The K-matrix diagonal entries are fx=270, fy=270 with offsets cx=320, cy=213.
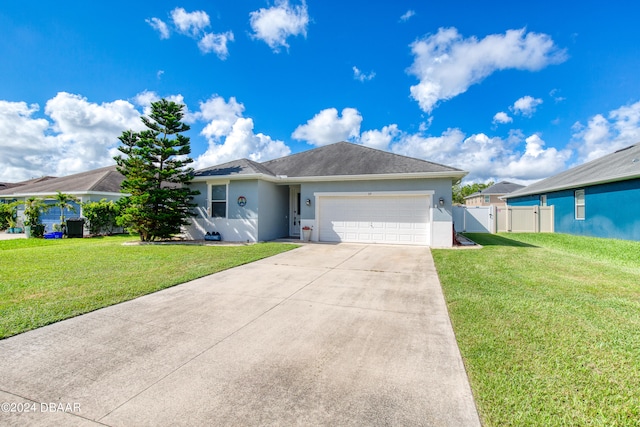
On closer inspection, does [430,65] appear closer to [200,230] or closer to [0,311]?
[200,230]

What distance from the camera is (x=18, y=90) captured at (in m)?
14.0

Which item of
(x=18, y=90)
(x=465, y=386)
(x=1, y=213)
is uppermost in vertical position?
(x=18, y=90)

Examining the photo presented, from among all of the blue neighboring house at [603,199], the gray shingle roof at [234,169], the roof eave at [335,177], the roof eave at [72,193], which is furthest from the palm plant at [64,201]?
the blue neighboring house at [603,199]

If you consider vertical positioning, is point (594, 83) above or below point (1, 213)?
above

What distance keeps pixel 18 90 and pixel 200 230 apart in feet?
39.7

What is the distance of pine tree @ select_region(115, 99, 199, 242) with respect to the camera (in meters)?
12.2

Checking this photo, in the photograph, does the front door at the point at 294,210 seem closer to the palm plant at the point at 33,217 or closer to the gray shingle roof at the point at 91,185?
the gray shingle roof at the point at 91,185

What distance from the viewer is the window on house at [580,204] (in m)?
15.2

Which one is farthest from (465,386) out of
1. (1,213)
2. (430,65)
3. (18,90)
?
(1,213)

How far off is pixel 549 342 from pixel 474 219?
16.7 meters

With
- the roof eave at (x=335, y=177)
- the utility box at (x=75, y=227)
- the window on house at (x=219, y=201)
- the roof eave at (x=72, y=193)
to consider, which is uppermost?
the roof eave at (x=335, y=177)

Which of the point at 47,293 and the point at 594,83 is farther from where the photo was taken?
the point at 594,83

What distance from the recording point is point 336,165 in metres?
13.3

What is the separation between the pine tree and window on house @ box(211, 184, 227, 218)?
863mm
